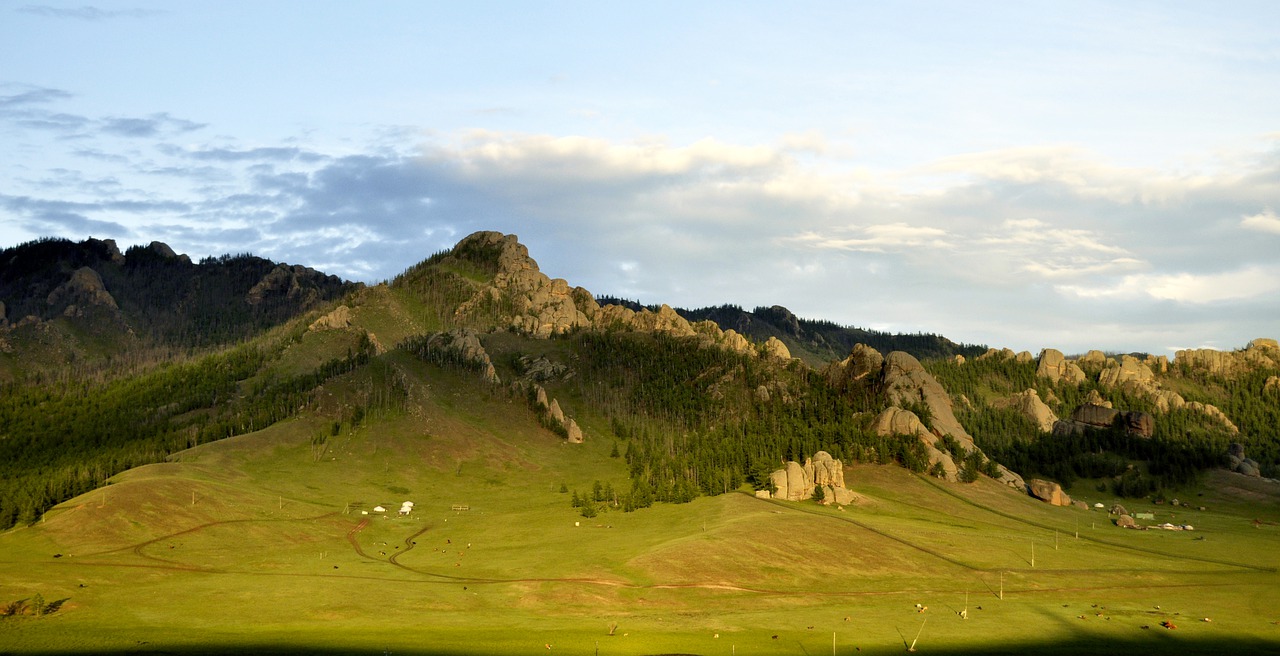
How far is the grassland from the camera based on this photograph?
87.6 m

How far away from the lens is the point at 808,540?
5374 inches

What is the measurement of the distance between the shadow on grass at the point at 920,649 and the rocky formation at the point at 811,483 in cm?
9965

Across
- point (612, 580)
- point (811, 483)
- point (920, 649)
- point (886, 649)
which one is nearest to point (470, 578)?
point (612, 580)

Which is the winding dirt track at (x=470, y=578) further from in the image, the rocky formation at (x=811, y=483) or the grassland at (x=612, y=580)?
the rocky formation at (x=811, y=483)

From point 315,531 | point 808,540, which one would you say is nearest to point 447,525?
point 315,531

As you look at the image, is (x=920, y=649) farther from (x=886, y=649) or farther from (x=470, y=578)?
(x=470, y=578)

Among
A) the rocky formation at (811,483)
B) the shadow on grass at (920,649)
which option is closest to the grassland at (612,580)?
the shadow on grass at (920,649)

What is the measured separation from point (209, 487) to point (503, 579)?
74779 millimetres

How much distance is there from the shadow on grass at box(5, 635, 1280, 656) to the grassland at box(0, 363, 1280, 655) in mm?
385

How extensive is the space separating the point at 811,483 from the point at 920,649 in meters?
114

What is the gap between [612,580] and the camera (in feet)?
381

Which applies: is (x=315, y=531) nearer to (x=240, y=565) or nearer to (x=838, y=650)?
(x=240, y=565)

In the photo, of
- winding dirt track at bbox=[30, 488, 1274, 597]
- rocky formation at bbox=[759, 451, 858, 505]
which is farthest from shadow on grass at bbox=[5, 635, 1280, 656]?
rocky formation at bbox=[759, 451, 858, 505]

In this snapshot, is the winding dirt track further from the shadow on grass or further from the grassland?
the shadow on grass
